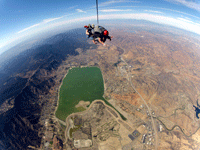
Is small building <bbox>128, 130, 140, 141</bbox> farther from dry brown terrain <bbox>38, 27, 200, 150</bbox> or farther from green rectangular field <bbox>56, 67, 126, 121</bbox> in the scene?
green rectangular field <bbox>56, 67, 126, 121</bbox>

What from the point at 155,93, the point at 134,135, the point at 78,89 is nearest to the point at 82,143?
the point at 134,135

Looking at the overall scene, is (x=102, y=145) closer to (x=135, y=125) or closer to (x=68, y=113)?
(x=135, y=125)

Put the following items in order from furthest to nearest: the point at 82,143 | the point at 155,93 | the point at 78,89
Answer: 1. the point at 78,89
2. the point at 155,93
3. the point at 82,143

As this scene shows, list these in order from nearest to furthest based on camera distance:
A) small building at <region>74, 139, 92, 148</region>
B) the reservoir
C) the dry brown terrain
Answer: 1. small building at <region>74, 139, 92, 148</region>
2. the dry brown terrain
3. the reservoir

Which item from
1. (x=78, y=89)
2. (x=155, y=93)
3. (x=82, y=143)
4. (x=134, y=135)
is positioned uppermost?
(x=78, y=89)

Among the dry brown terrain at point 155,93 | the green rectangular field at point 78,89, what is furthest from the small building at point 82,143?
the green rectangular field at point 78,89

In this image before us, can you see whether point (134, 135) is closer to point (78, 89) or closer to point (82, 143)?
point (82, 143)

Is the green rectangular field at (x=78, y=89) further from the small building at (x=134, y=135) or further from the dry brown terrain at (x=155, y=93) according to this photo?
the small building at (x=134, y=135)

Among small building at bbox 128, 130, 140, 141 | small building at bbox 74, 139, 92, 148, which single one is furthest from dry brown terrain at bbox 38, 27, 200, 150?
small building at bbox 74, 139, 92, 148

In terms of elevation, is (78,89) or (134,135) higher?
(78,89)

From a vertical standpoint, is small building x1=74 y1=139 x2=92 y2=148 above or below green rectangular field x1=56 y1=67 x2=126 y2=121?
below

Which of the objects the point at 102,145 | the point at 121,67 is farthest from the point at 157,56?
the point at 102,145
